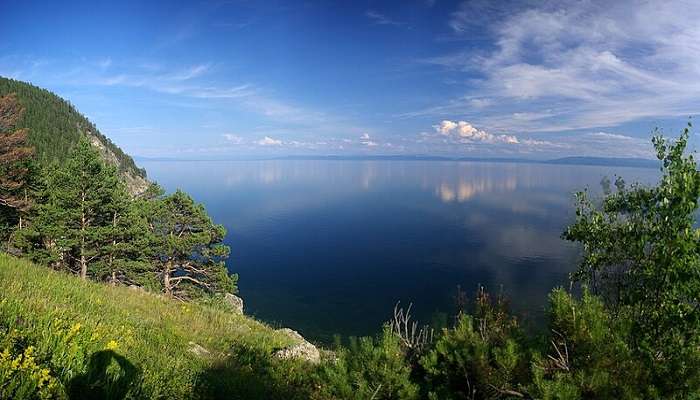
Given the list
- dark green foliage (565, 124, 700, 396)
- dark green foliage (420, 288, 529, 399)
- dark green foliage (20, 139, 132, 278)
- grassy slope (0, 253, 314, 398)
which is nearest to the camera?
grassy slope (0, 253, 314, 398)

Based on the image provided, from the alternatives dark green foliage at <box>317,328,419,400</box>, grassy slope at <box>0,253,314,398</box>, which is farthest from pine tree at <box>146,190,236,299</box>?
dark green foliage at <box>317,328,419,400</box>

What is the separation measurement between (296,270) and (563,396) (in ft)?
248

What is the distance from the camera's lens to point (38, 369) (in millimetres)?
4895

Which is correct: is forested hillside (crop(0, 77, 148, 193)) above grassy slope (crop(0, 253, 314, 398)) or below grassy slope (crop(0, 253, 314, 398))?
above

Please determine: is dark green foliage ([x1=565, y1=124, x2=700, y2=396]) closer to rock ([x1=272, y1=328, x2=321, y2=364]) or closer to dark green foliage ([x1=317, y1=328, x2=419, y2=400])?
dark green foliage ([x1=317, y1=328, x2=419, y2=400])

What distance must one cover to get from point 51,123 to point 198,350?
202444 millimetres

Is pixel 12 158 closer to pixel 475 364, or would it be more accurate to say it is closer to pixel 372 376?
pixel 372 376

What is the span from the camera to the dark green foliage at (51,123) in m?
143

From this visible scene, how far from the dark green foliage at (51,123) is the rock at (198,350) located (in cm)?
15521

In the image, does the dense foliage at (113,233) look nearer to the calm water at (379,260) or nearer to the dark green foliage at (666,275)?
the calm water at (379,260)

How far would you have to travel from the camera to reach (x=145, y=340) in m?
9.03

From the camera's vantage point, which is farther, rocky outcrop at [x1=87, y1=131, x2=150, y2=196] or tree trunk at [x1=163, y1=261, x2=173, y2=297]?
rocky outcrop at [x1=87, y1=131, x2=150, y2=196]

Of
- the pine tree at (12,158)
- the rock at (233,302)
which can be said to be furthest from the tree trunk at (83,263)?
the rock at (233,302)

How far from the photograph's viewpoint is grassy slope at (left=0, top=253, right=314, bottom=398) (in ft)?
19.8
